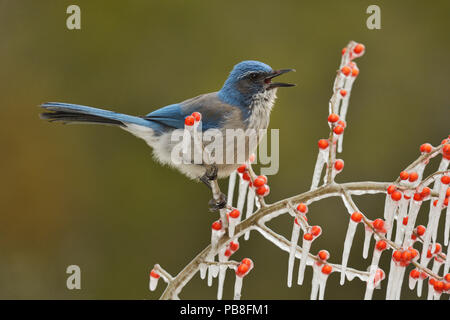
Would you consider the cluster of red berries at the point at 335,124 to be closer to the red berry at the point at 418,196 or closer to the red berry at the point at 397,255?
the red berry at the point at 418,196

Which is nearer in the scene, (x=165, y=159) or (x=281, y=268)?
(x=165, y=159)

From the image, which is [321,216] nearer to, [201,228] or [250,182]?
[201,228]

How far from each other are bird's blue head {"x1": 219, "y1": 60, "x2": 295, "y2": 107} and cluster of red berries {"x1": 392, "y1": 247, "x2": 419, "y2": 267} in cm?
155

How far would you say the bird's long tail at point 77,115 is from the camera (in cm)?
292

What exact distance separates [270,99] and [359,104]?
81.1 inches

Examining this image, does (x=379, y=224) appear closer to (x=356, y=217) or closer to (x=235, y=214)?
(x=356, y=217)

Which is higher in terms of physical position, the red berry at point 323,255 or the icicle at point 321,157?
the icicle at point 321,157

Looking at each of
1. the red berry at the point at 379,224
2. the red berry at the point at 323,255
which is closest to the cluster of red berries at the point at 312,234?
the red berry at the point at 323,255

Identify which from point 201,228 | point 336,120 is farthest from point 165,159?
point 201,228

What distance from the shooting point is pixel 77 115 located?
302 cm

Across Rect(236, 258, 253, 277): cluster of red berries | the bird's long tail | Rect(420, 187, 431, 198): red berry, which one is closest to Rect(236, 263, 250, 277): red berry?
Rect(236, 258, 253, 277): cluster of red berries

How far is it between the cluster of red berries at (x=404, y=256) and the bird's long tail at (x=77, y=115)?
1.78 m

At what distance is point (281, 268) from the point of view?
4.89 meters

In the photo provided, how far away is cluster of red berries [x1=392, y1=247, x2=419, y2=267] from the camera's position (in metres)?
1.99
